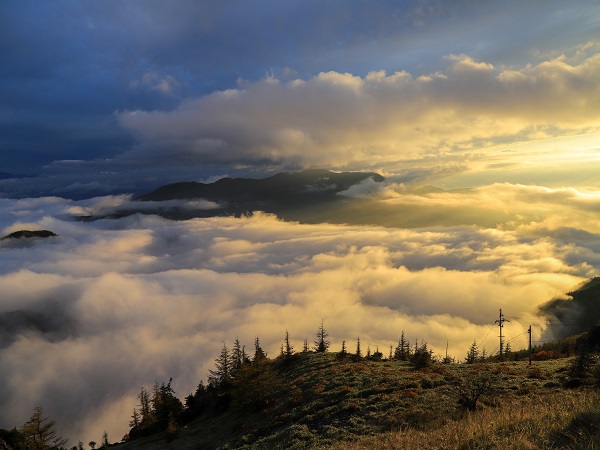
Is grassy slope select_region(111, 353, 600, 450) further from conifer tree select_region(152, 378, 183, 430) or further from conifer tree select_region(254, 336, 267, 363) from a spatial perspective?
conifer tree select_region(152, 378, 183, 430)

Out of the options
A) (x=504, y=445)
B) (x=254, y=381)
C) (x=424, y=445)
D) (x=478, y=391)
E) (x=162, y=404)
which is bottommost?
(x=162, y=404)

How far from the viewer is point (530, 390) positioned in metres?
26.7

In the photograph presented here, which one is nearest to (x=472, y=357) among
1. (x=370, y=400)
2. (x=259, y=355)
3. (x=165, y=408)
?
(x=259, y=355)

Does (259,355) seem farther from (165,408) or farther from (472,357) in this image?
(472,357)

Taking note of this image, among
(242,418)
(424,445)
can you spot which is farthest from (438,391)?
(242,418)

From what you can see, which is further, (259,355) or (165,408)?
(165,408)

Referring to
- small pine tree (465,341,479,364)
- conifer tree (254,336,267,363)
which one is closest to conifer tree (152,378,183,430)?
conifer tree (254,336,267,363)

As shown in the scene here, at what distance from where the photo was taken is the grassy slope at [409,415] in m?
9.47

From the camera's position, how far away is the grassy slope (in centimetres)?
947

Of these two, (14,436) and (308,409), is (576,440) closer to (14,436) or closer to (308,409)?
(308,409)

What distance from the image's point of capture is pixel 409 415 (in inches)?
947

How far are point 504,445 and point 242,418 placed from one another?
44.8 meters

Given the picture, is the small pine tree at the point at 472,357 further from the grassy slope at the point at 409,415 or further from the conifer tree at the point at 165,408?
the conifer tree at the point at 165,408

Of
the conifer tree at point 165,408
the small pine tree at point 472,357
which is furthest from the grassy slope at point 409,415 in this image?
the small pine tree at point 472,357
